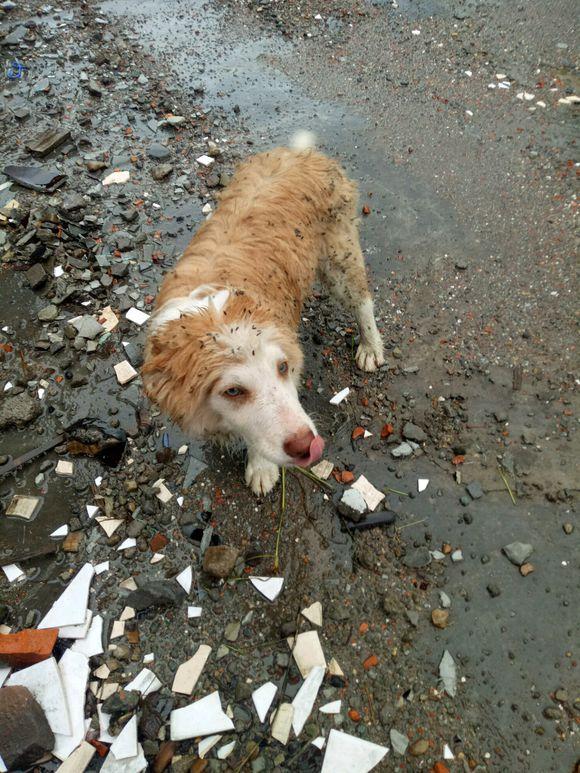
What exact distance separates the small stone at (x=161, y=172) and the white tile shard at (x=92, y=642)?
496cm

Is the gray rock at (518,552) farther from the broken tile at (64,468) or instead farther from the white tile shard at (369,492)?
the broken tile at (64,468)

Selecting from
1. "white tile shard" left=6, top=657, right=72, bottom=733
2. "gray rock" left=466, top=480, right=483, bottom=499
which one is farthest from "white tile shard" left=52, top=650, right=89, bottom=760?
"gray rock" left=466, top=480, right=483, bottom=499

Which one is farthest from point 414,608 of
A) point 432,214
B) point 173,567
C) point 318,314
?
point 432,214

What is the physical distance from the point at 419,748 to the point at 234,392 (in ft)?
7.89

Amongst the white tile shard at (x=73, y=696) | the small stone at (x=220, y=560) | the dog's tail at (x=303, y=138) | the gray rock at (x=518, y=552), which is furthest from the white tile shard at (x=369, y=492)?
the dog's tail at (x=303, y=138)

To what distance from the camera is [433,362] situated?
444 cm

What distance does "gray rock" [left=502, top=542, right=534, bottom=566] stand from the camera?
11.3 feet

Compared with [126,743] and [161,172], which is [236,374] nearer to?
[126,743]

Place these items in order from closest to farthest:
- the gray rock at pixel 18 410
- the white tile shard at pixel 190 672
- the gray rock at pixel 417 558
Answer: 1. the white tile shard at pixel 190 672
2. the gray rock at pixel 417 558
3. the gray rock at pixel 18 410

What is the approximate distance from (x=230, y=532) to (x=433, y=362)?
2.37m

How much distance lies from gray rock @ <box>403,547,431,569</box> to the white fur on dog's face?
4.69ft

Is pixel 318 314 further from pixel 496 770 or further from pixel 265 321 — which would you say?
pixel 496 770

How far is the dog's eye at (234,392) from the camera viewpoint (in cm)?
274

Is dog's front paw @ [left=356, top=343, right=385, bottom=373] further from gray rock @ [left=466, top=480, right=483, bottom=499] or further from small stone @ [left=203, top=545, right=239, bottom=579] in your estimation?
small stone @ [left=203, top=545, right=239, bottom=579]
